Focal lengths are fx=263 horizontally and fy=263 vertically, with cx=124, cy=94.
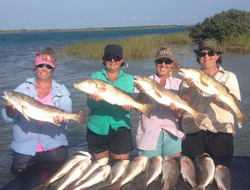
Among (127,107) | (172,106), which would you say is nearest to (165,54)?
(172,106)

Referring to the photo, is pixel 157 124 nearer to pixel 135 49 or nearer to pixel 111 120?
pixel 111 120

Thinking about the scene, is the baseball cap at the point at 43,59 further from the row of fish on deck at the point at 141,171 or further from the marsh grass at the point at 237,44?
the marsh grass at the point at 237,44

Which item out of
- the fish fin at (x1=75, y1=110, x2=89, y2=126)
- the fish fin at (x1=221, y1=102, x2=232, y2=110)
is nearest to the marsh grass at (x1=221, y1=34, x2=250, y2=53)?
the fish fin at (x1=221, y1=102, x2=232, y2=110)

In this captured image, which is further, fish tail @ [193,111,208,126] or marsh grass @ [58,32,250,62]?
marsh grass @ [58,32,250,62]

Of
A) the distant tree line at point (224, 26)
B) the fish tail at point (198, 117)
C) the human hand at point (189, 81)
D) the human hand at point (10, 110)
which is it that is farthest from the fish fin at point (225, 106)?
the distant tree line at point (224, 26)

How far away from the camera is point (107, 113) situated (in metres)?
4.47

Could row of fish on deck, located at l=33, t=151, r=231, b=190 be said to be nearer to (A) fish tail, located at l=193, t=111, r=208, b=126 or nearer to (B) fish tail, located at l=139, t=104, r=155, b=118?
(A) fish tail, located at l=193, t=111, r=208, b=126

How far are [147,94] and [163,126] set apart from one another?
597 millimetres

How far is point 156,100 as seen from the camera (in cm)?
408

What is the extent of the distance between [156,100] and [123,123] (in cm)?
76

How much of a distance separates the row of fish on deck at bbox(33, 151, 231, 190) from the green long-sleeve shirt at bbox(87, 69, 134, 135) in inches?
33.3

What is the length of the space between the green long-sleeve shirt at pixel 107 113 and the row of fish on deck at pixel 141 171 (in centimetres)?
85

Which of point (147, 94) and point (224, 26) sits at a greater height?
point (224, 26)

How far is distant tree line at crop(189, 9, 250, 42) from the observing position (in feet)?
89.2
